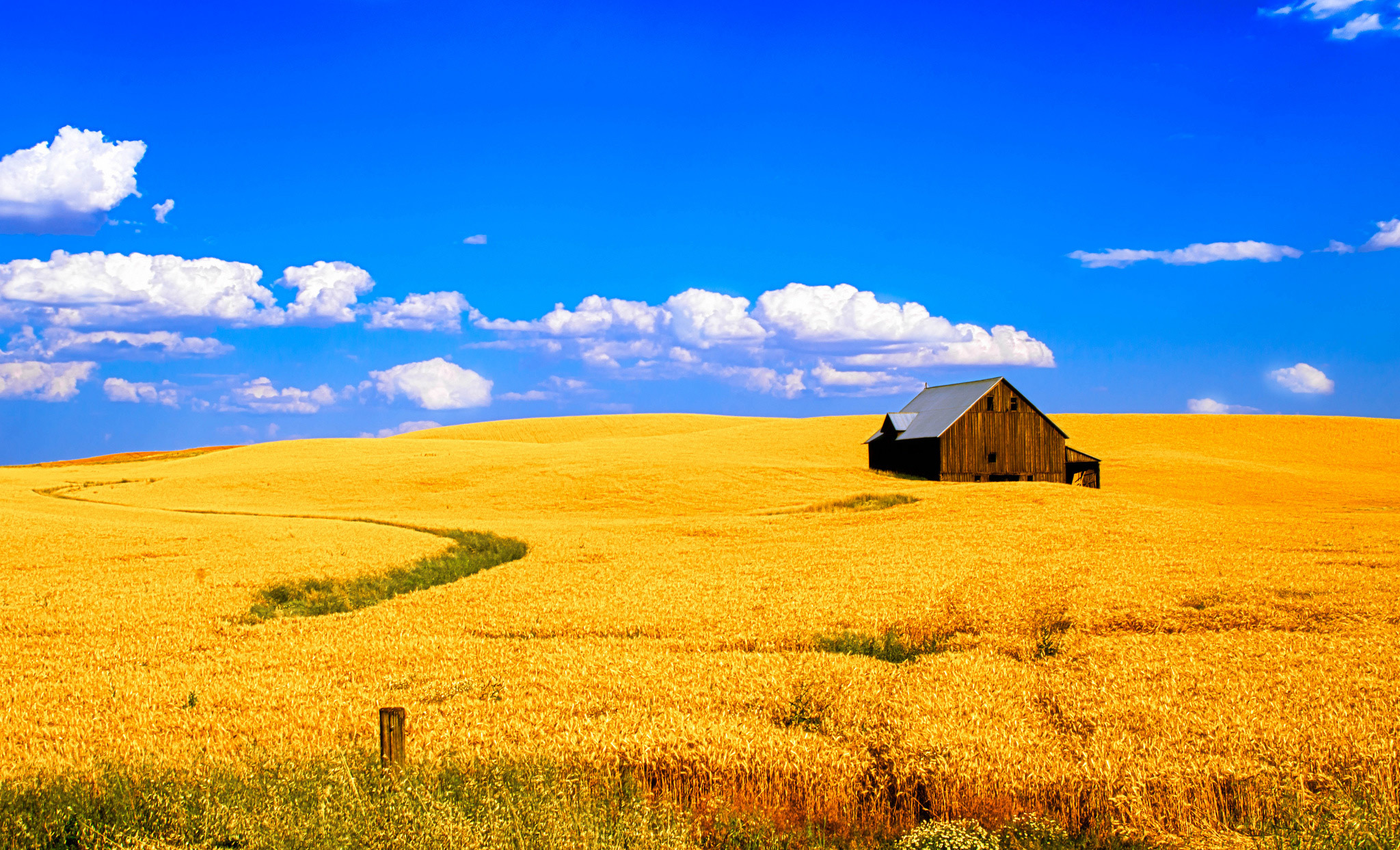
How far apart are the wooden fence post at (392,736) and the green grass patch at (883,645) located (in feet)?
22.9

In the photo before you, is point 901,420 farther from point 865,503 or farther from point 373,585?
point 373,585

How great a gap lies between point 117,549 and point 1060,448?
2058 inches

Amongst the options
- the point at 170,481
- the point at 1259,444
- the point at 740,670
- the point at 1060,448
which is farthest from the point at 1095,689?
the point at 1259,444

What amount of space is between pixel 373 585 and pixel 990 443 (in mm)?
43782

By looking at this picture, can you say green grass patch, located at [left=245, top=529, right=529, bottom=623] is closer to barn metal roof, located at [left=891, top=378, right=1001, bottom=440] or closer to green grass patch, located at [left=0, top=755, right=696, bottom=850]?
green grass patch, located at [left=0, top=755, right=696, bottom=850]

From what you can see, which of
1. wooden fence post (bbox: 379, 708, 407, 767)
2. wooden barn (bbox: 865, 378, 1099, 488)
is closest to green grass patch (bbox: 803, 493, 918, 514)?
wooden barn (bbox: 865, 378, 1099, 488)

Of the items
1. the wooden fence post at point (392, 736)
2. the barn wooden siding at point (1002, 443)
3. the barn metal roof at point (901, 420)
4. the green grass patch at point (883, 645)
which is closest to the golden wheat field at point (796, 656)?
the green grass patch at point (883, 645)

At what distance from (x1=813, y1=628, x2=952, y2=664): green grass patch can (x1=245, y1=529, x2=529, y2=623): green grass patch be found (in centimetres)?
1052

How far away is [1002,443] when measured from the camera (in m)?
56.2

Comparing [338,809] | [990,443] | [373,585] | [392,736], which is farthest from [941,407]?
[338,809]

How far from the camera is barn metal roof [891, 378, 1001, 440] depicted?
55688 mm

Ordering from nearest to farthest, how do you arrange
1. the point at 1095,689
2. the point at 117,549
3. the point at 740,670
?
the point at 1095,689, the point at 740,670, the point at 117,549

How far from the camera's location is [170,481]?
5641 centimetres

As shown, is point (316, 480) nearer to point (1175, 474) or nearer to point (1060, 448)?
point (1060, 448)
